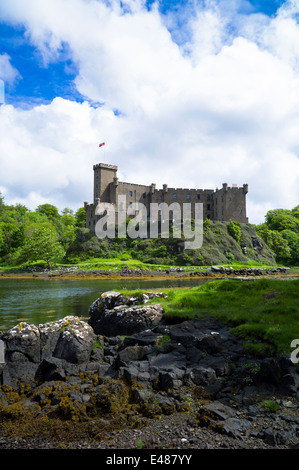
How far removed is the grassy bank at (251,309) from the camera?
10555 millimetres

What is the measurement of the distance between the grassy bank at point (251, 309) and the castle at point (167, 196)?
2856 inches

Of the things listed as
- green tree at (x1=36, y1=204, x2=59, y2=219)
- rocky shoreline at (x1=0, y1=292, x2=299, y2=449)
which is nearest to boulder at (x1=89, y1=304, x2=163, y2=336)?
rocky shoreline at (x1=0, y1=292, x2=299, y2=449)

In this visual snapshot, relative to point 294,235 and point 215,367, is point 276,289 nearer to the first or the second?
point 215,367

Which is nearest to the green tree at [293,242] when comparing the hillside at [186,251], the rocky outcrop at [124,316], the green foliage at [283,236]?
the green foliage at [283,236]

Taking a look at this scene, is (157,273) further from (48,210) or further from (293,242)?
(48,210)

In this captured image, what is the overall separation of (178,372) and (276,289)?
29.1 ft

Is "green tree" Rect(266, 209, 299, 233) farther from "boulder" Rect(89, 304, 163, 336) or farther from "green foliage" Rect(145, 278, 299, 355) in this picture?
"boulder" Rect(89, 304, 163, 336)

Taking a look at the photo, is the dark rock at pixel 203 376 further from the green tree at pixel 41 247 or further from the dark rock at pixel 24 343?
the green tree at pixel 41 247

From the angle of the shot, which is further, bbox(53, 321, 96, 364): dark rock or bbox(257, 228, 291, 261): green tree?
bbox(257, 228, 291, 261): green tree

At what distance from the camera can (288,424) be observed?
6766 millimetres

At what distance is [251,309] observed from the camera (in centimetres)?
1397

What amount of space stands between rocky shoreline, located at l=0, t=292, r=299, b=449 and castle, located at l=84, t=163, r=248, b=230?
254 feet

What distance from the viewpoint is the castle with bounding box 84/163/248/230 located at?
8994 cm

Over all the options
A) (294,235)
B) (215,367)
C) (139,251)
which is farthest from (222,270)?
(215,367)
